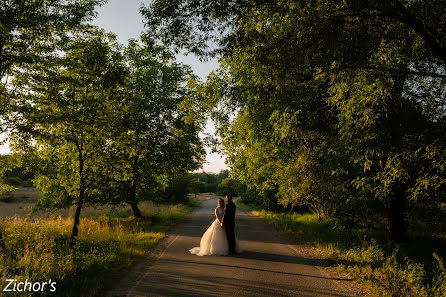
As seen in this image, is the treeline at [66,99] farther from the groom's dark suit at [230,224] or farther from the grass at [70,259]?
the groom's dark suit at [230,224]

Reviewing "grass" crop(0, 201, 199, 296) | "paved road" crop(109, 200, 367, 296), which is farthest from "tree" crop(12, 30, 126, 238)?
"paved road" crop(109, 200, 367, 296)

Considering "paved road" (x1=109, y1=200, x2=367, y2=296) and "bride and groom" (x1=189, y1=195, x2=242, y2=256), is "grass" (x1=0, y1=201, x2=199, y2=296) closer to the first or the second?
"paved road" (x1=109, y1=200, x2=367, y2=296)

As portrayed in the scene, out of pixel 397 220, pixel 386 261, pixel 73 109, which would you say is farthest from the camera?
pixel 397 220

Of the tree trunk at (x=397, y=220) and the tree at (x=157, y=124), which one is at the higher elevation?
the tree at (x=157, y=124)

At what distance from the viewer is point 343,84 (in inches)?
290

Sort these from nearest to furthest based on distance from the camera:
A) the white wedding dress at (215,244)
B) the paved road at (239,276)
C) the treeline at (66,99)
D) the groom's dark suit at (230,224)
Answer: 1. the paved road at (239,276)
2. the treeline at (66,99)
3. the white wedding dress at (215,244)
4. the groom's dark suit at (230,224)

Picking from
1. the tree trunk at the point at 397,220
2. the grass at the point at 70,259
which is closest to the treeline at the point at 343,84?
the tree trunk at the point at 397,220

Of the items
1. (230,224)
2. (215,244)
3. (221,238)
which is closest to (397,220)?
(230,224)

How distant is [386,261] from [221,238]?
16.5 ft

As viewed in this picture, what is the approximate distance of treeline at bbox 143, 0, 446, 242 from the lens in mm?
6594

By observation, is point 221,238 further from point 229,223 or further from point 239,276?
point 239,276

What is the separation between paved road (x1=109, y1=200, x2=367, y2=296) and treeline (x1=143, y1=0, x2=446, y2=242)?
2871 mm

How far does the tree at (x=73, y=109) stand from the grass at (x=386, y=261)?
8.99m

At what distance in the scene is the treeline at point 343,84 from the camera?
6.59 m
